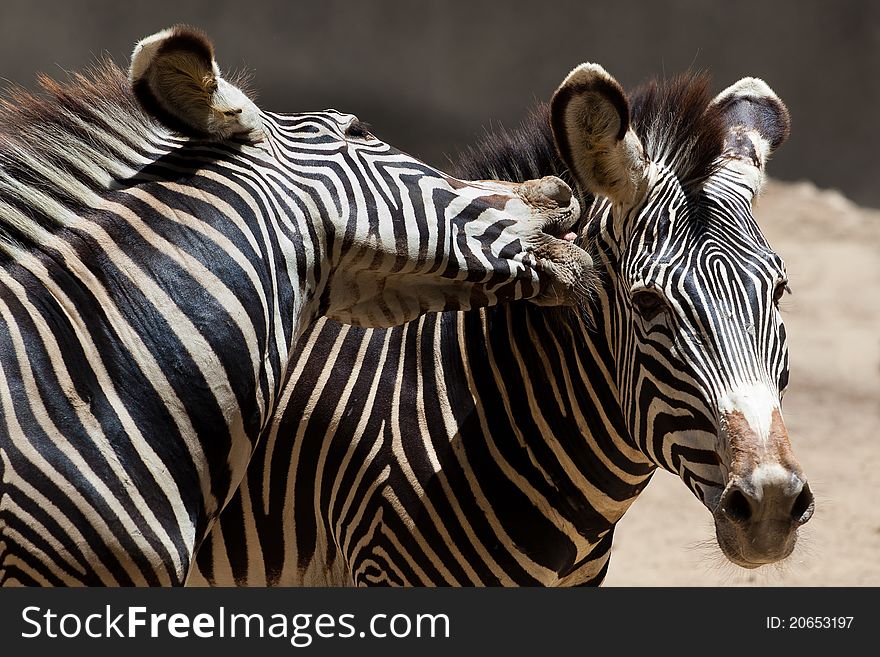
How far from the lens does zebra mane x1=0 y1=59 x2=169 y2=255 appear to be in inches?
106

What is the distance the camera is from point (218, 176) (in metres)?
2.88

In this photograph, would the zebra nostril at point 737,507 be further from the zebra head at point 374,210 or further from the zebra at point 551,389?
the zebra head at point 374,210

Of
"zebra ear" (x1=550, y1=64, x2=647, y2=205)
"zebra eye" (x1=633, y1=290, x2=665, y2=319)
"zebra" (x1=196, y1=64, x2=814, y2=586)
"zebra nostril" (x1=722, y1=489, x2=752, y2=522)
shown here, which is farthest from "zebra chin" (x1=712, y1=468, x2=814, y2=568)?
"zebra ear" (x1=550, y1=64, x2=647, y2=205)

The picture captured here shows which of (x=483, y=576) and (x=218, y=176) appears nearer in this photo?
(x=218, y=176)

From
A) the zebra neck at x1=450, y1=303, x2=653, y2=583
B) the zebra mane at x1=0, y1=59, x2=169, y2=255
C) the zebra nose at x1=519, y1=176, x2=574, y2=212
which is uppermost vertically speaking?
the zebra nose at x1=519, y1=176, x2=574, y2=212

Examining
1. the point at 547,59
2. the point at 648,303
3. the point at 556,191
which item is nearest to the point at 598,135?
the point at 556,191

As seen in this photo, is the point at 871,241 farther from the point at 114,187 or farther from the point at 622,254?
the point at 114,187

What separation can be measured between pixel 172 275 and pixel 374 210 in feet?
2.11

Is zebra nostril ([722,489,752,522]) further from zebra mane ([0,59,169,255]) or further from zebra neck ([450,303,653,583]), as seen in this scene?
zebra mane ([0,59,169,255])

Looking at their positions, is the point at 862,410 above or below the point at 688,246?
above

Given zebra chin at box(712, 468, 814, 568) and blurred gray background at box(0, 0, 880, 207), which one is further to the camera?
blurred gray background at box(0, 0, 880, 207)

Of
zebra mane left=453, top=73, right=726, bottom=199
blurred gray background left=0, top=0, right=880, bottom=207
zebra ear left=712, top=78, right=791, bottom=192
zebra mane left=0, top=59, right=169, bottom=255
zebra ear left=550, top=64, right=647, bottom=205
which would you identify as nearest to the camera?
zebra mane left=0, top=59, right=169, bottom=255

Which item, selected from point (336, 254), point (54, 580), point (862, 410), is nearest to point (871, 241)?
point (862, 410)
